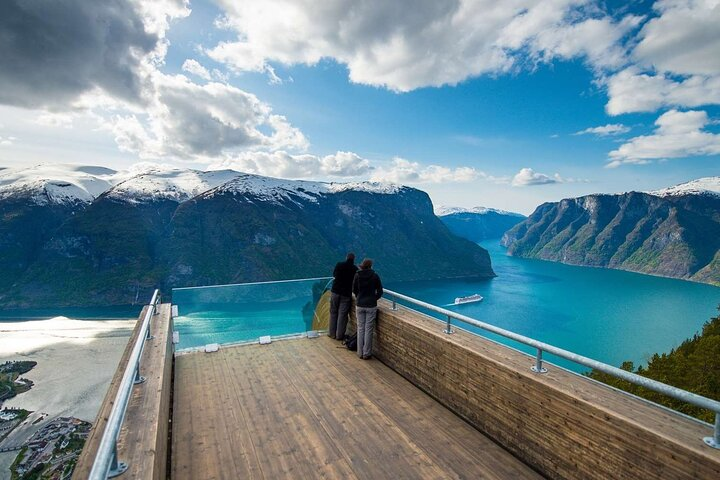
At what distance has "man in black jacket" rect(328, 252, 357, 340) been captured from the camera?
283 inches

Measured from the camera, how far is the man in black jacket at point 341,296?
23.6ft

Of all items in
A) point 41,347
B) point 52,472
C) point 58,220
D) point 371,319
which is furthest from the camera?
point 58,220

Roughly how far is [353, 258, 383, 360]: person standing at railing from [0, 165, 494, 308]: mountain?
127m

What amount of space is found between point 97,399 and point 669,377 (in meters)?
67.0

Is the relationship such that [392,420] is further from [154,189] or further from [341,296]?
[154,189]

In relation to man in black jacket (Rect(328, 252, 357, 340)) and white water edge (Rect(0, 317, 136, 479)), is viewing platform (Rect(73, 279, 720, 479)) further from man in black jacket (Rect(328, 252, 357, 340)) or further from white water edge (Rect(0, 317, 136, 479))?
white water edge (Rect(0, 317, 136, 479))

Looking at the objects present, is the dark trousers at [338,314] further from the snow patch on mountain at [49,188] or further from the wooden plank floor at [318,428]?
the snow patch on mountain at [49,188]

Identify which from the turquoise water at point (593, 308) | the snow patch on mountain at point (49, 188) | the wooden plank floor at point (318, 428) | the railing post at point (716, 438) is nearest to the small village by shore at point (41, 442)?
the wooden plank floor at point (318, 428)

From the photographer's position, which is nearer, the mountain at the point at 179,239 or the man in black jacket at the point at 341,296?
the man in black jacket at the point at 341,296

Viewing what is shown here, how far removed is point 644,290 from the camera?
12131 cm

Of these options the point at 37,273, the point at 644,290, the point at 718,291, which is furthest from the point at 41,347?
the point at 718,291

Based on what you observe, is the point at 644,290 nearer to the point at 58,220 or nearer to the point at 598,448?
the point at 598,448

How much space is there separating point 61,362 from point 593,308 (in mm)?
114469

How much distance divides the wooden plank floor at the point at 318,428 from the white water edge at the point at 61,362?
37.7m
